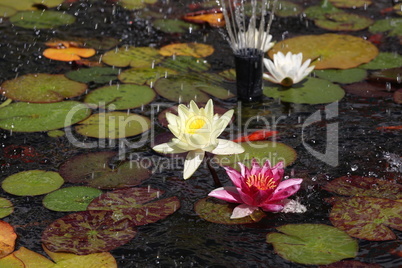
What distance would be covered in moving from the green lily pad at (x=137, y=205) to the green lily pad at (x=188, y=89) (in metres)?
1.09

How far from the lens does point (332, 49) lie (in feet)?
13.9

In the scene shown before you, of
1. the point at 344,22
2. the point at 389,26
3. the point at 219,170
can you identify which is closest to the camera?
the point at 219,170

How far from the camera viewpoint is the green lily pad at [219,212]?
2451mm

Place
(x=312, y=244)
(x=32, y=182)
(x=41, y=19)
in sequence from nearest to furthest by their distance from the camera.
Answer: (x=312, y=244)
(x=32, y=182)
(x=41, y=19)

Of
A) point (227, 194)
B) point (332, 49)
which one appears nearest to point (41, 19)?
point (332, 49)

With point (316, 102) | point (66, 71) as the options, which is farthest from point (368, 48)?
point (66, 71)

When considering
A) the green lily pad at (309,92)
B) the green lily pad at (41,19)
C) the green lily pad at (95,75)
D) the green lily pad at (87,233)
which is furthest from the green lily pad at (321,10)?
the green lily pad at (87,233)

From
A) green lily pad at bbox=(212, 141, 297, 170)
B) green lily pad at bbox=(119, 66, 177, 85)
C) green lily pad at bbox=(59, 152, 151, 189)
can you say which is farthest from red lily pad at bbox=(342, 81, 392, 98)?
green lily pad at bbox=(59, 152, 151, 189)

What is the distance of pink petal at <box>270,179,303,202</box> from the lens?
8.10 ft

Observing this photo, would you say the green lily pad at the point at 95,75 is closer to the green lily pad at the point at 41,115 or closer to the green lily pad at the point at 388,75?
the green lily pad at the point at 41,115

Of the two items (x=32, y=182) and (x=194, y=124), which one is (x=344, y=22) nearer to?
(x=194, y=124)

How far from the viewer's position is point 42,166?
2.94m

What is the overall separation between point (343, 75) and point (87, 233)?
2250 millimetres

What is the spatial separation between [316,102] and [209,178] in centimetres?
109
